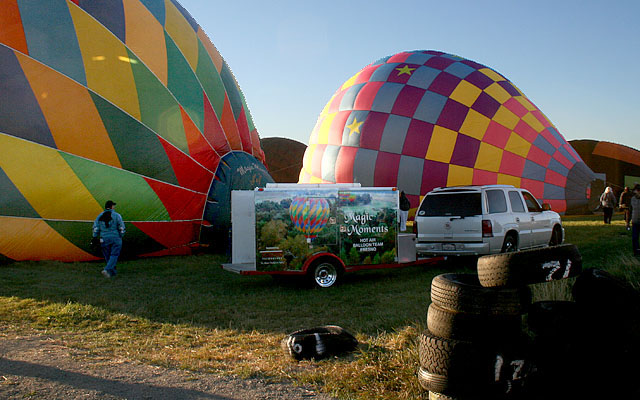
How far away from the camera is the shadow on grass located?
657 cm

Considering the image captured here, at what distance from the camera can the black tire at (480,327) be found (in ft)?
12.6

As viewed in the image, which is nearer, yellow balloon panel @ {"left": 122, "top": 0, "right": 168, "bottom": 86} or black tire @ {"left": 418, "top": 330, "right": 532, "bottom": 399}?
black tire @ {"left": 418, "top": 330, "right": 532, "bottom": 399}

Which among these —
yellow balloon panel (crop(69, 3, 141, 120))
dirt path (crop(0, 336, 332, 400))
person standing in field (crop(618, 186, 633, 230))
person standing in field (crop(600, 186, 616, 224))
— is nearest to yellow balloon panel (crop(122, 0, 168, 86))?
yellow balloon panel (crop(69, 3, 141, 120))

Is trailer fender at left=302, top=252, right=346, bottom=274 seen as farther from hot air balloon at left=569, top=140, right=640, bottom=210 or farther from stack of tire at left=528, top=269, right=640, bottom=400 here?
hot air balloon at left=569, top=140, right=640, bottom=210

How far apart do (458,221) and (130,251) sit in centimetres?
731

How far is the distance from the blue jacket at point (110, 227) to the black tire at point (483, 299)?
793 cm

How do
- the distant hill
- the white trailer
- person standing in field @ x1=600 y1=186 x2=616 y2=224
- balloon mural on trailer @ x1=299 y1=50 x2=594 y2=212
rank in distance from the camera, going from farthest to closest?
the distant hill < person standing in field @ x1=600 y1=186 x2=616 y2=224 < balloon mural on trailer @ x1=299 y1=50 x2=594 y2=212 < the white trailer

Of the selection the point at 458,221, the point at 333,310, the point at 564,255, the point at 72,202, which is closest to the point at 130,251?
the point at 72,202

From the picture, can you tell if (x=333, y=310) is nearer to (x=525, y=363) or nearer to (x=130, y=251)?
(x=525, y=363)

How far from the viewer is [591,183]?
17.3 metres

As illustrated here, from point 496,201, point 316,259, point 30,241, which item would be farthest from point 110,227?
point 496,201

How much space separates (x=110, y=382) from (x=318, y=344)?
1.86 metres

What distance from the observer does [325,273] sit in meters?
9.14

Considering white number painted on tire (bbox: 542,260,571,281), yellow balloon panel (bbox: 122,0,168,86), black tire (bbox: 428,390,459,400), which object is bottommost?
black tire (bbox: 428,390,459,400)
